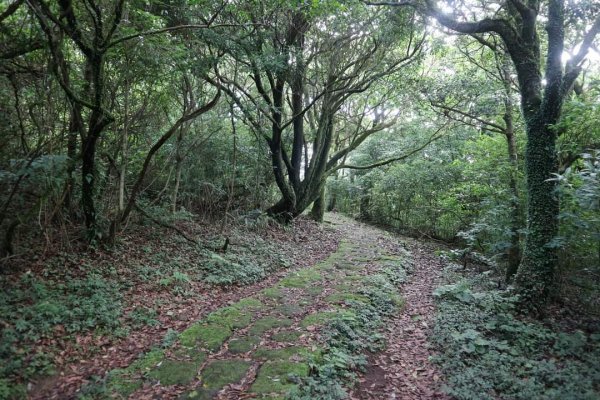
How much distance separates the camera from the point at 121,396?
371cm

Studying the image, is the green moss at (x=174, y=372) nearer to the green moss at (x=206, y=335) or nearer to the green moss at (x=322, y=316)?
the green moss at (x=206, y=335)

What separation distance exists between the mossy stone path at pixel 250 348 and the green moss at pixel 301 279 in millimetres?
23

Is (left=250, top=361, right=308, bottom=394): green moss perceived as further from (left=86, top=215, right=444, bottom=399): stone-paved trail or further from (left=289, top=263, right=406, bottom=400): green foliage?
(left=289, top=263, right=406, bottom=400): green foliage

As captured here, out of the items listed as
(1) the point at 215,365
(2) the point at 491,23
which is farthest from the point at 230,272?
(2) the point at 491,23

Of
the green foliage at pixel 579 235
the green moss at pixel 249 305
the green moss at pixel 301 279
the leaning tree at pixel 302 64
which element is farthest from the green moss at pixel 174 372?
the leaning tree at pixel 302 64

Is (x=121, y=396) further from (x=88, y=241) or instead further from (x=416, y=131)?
(x=416, y=131)

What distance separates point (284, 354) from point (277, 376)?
505 mm

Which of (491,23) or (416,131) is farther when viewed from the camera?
(416,131)

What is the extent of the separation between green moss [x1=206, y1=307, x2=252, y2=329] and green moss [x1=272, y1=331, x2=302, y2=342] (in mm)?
594

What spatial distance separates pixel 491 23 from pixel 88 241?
8.87 m

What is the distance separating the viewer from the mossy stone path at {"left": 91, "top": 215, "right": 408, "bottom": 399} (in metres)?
3.91

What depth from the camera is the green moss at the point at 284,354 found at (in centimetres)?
457

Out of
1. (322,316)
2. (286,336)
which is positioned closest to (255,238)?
(322,316)

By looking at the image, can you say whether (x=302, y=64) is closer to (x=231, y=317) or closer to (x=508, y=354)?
(x=231, y=317)
